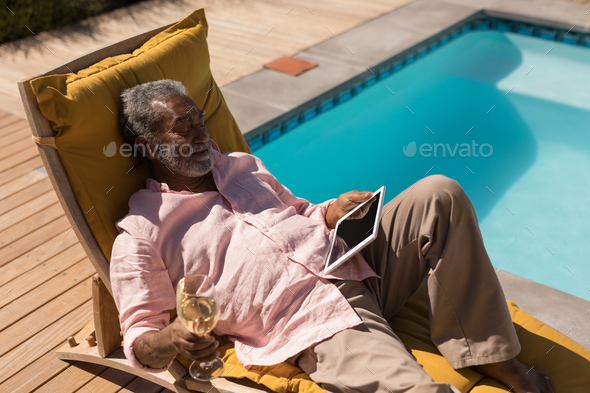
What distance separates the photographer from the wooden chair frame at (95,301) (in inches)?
72.7

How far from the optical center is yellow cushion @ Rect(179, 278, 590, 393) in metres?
1.77

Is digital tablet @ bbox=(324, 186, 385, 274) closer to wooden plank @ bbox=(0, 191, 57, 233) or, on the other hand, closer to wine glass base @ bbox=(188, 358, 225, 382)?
wine glass base @ bbox=(188, 358, 225, 382)

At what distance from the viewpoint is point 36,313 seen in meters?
2.59

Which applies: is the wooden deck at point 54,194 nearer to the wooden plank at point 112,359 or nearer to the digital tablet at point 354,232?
the wooden plank at point 112,359

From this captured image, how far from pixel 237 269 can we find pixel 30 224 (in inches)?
73.5

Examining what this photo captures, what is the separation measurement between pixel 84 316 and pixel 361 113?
3056mm

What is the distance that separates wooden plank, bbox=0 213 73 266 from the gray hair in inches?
49.6

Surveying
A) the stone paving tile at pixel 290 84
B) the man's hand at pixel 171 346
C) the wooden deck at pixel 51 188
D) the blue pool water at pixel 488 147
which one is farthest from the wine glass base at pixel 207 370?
the stone paving tile at pixel 290 84

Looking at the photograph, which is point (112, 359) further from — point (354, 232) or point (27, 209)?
point (27, 209)

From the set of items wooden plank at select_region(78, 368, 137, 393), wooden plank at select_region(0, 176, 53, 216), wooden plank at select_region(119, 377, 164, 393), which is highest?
wooden plank at select_region(0, 176, 53, 216)

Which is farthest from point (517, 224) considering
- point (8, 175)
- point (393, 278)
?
point (8, 175)

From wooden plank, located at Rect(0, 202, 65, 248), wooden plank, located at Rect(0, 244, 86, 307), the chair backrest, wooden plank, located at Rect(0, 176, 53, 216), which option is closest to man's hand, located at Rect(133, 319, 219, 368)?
the chair backrest

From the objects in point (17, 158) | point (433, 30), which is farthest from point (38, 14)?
point (433, 30)

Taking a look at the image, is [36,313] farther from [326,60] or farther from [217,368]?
[326,60]
